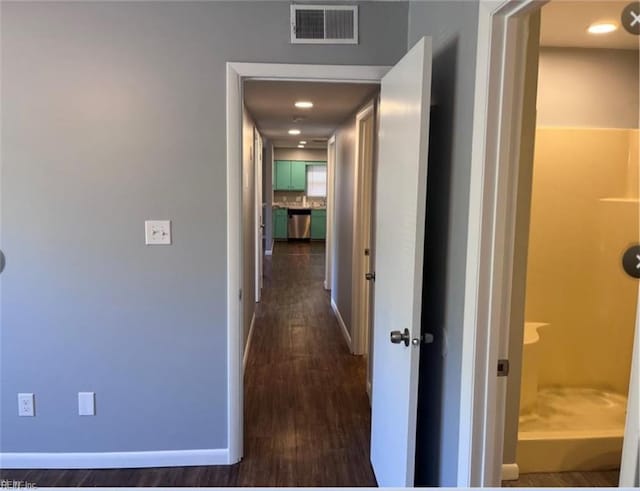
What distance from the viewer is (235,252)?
2.38 meters

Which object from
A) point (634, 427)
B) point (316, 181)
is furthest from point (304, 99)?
point (316, 181)

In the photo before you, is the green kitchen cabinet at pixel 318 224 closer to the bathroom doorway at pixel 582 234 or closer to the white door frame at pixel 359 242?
the white door frame at pixel 359 242

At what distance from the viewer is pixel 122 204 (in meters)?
2.33

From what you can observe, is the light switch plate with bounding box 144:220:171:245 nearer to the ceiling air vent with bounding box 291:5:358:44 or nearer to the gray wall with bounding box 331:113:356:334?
the ceiling air vent with bounding box 291:5:358:44

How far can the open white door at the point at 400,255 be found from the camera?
1.72m

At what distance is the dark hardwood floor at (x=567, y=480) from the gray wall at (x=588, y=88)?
2024 mm

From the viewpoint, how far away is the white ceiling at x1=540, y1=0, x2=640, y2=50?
2.19 meters

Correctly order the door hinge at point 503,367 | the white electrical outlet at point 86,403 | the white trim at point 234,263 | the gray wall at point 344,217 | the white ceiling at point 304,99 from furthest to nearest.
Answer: the gray wall at point 344,217 < the white ceiling at point 304,99 < the white electrical outlet at point 86,403 < the white trim at point 234,263 < the door hinge at point 503,367

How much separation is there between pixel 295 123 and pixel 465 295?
431cm

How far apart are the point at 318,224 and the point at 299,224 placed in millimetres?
459

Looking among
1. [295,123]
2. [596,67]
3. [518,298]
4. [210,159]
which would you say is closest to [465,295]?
[518,298]

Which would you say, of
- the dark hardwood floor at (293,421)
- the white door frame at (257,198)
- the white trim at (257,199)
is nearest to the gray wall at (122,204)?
the dark hardwood floor at (293,421)

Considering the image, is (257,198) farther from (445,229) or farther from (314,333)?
(445,229)

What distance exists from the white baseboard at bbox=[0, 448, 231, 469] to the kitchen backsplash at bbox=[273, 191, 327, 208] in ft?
31.0
